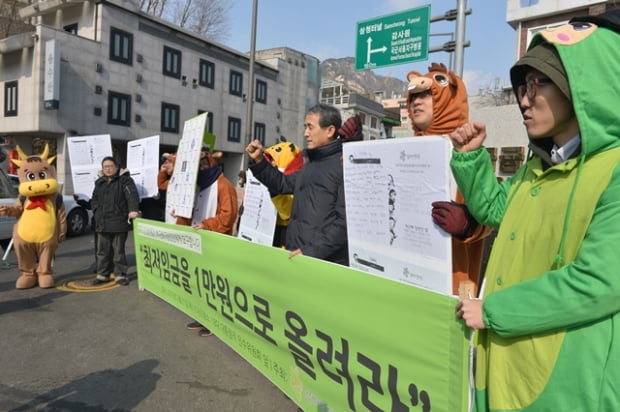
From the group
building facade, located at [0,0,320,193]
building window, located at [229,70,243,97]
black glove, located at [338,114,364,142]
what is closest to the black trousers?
black glove, located at [338,114,364,142]

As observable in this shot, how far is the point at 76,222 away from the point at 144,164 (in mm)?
5612

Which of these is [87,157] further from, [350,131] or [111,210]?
[350,131]

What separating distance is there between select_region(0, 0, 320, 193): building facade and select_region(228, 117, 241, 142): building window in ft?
0.19

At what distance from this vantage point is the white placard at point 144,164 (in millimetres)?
5709

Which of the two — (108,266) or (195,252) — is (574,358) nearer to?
(195,252)

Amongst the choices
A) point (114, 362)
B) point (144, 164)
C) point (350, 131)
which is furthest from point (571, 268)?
point (144, 164)

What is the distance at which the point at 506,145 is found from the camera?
9.81 metres

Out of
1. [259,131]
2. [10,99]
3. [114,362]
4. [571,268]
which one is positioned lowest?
[114,362]

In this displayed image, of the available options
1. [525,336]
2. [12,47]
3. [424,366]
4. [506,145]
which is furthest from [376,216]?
[12,47]

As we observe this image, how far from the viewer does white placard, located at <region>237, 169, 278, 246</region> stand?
3.89 metres

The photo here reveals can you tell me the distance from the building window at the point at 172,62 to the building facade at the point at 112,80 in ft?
0.16

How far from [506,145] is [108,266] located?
27.4 ft

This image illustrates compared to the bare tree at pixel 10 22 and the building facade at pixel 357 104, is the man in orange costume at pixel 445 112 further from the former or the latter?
the building facade at pixel 357 104

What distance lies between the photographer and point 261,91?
26.8 m
